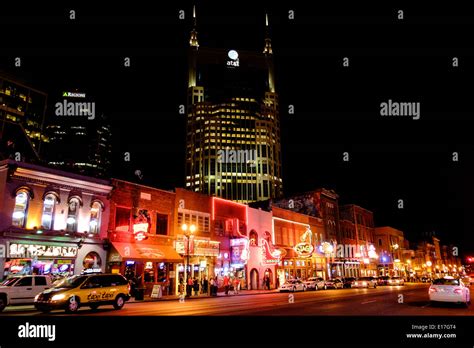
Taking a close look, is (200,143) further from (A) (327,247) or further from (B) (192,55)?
(A) (327,247)

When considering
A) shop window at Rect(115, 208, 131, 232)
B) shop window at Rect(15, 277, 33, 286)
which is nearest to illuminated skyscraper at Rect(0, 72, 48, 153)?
shop window at Rect(115, 208, 131, 232)

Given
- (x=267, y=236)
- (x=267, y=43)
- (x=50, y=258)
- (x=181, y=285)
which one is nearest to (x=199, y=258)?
(x=181, y=285)

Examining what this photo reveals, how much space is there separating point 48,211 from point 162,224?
32.8 feet

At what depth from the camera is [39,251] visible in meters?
23.3

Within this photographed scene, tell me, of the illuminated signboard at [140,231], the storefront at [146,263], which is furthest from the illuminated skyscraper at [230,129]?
the illuminated signboard at [140,231]

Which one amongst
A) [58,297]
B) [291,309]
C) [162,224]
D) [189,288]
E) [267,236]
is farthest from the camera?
[267,236]

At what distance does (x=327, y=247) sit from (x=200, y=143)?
90.7 m

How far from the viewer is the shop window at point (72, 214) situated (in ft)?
84.3

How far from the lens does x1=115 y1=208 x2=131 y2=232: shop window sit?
28703 mm

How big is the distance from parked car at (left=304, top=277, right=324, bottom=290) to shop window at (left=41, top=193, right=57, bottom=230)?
27.3 meters

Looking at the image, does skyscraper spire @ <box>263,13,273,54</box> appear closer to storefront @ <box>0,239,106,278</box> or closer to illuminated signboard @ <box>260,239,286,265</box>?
illuminated signboard @ <box>260,239,286,265</box>

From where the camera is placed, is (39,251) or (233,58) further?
(233,58)

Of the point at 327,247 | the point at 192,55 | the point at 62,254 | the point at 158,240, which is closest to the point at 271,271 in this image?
the point at 327,247

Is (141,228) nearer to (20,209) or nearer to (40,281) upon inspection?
(20,209)
